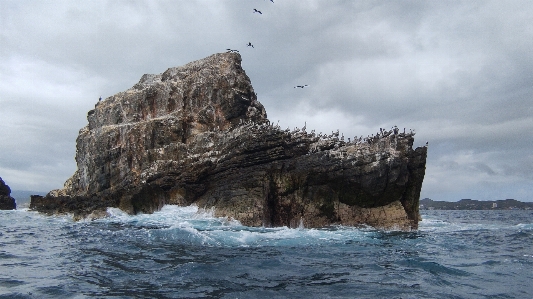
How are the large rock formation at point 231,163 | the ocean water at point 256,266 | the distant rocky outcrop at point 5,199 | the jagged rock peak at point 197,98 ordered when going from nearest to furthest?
the ocean water at point 256,266
the large rock formation at point 231,163
the jagged rock peak at point 197,98
the distant rocky outcrop at point 5,199

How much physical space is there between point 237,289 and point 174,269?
10.5ft

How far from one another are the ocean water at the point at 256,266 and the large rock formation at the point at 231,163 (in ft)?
20.0

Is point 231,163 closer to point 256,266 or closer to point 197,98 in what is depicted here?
point 197,98

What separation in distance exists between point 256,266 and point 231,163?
1868cm

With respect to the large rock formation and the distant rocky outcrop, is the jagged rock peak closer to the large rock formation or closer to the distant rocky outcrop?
the large rock formation

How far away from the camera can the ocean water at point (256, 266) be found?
11.2m

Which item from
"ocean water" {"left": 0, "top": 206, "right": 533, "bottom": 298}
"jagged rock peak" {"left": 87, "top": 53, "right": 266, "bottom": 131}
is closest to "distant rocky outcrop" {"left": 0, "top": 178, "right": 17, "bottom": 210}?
"jagged rock peak" {"left": 87, "top": 53, "right": 266, "bottom": 131}

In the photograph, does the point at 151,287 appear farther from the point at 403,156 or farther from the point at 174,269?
the point at 403,156

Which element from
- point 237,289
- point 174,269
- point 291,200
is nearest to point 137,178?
point 291,200

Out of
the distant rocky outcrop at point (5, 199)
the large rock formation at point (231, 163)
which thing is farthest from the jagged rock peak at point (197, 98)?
the distant rocky outcrop at point (5, 199)

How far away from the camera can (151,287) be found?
11.3 meters

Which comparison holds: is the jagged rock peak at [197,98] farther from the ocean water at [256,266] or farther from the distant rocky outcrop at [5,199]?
the distant rocky outcrop at [5,199]

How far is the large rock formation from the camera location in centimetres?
2975

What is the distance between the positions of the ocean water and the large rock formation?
6.10m
